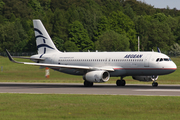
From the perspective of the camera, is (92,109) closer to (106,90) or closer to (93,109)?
(93,109)

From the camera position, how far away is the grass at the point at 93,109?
20.2m

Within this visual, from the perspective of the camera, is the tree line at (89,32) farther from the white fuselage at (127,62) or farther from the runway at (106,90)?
the runway at (106,90)

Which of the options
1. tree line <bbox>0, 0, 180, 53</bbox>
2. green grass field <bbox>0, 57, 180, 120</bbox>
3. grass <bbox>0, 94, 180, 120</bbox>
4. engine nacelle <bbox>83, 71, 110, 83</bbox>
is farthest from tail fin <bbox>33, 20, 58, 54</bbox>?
tree line <bbox>0, 0, 180, 53</bbox>

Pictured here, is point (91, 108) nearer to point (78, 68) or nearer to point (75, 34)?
point (78, 68)

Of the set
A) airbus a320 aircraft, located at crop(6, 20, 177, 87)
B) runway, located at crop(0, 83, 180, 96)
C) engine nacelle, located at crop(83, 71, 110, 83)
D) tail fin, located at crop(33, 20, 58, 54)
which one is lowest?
runway, located at crop(0, 83, 180, 96)

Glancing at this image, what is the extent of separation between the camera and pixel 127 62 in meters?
45.5

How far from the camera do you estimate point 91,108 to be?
23.3 meters

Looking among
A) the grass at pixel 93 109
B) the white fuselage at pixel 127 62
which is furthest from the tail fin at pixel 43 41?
the grass at pixel 93 109

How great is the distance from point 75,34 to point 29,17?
53.9 m

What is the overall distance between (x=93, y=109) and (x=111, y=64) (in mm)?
24374

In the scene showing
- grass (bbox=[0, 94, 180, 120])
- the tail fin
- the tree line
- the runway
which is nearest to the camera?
grass (bbox=[0, 94, 180, 120])

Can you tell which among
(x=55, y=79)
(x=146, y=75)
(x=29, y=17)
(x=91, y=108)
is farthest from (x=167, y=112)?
(x=29, y=17)

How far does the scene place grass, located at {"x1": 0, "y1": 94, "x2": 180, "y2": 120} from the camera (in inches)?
794

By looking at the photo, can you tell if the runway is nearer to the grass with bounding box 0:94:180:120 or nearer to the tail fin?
the grass with bounding box 0:94:180:120
